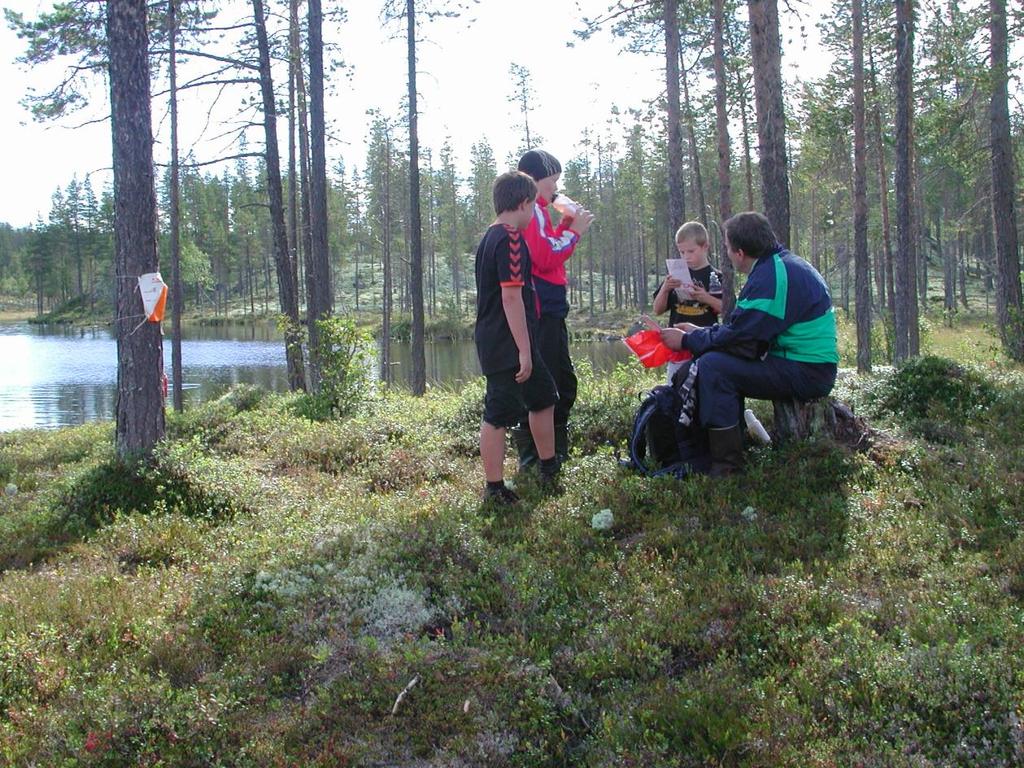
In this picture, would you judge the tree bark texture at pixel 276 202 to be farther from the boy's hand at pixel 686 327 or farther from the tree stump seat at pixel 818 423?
the tree stump seat at pixel 818 423

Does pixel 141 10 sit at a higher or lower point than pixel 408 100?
lower

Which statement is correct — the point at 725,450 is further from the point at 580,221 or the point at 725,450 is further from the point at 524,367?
the point at 580,221

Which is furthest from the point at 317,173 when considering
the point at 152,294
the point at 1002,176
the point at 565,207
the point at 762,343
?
the point at 1002,176

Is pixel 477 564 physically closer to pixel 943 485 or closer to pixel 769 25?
pixel 943 485

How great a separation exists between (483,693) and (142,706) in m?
1.47

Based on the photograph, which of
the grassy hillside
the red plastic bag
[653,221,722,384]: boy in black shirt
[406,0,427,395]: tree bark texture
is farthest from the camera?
[406,0,427,395]: tree bark texture

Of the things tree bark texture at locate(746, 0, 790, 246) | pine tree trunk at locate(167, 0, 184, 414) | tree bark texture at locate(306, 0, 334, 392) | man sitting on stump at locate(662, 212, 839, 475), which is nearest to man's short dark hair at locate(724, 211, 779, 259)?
man sitting on stump at locate(662, 212, 839, 475)

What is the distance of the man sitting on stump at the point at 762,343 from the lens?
526cm

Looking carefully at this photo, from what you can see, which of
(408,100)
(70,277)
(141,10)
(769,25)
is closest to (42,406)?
(408,100)

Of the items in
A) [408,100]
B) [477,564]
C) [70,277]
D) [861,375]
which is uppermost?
[70,277]

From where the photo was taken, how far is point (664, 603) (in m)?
3.89

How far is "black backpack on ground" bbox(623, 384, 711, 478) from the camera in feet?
18.6

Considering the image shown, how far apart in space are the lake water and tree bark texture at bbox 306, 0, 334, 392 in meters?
4.17

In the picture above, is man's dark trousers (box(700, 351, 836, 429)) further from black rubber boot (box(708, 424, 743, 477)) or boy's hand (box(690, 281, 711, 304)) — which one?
boy's hand (box(690, 281, 711, 304))
